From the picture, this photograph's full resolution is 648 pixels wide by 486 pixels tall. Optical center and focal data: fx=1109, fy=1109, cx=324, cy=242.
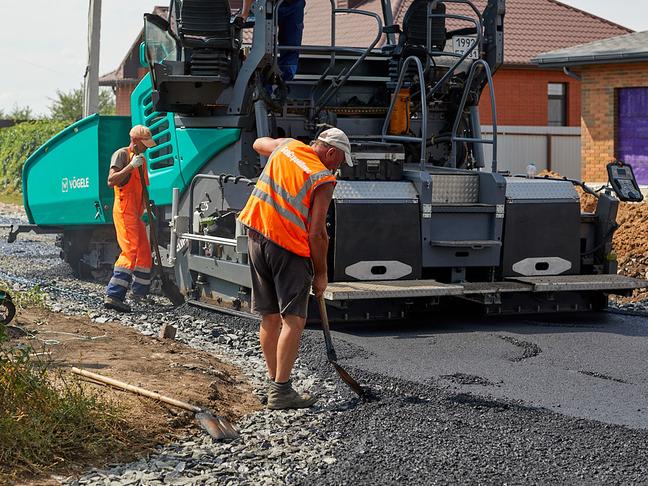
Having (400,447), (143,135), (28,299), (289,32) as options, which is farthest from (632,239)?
(400,447)

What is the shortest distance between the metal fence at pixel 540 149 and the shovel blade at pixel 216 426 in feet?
72.1

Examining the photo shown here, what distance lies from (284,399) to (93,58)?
42.7 feet

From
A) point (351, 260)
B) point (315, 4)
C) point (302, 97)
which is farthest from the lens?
point (315, 4)

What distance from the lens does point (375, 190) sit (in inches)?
336

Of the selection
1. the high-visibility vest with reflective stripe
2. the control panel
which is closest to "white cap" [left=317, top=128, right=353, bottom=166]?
the high-visibility vest with reflective stripe

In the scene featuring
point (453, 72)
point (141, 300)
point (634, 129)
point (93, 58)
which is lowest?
point (141, 300)

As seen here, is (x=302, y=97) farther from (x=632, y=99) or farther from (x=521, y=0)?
(x=521, y=0)

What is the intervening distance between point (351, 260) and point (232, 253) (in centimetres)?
121

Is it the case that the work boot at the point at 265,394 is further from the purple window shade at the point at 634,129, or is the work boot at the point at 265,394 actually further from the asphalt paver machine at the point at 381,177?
the purple window shade at the point at 634,129

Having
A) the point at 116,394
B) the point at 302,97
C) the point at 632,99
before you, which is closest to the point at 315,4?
the point at 632,99

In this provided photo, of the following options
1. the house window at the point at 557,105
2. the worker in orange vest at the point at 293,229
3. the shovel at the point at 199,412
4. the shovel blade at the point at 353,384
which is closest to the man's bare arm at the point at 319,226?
the worker in orange vest at the point at 293,229

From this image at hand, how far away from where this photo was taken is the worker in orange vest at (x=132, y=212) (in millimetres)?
10148

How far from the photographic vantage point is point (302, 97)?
981cm

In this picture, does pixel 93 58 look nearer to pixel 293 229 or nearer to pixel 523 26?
pixel 293 229
